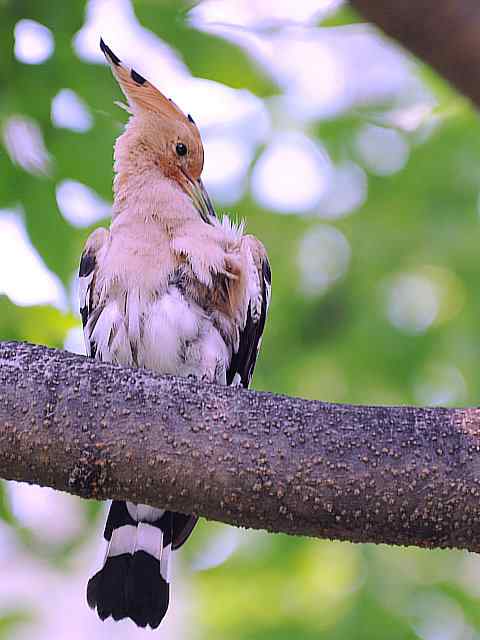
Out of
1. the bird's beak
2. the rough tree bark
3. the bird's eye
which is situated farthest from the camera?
the bird's eye

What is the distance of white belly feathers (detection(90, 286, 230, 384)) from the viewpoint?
363 cm

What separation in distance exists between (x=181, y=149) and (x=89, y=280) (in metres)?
0.88

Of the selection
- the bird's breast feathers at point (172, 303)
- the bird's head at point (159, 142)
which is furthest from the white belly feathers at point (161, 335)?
the bird's head at point (159, 142)

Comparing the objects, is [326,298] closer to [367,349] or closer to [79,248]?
[367,349]

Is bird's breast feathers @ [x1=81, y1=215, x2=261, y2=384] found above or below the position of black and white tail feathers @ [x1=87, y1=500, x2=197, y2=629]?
above

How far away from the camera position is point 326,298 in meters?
5.28

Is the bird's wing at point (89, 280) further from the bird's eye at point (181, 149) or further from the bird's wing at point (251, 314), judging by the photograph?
the bird's eye at point (181, 149)

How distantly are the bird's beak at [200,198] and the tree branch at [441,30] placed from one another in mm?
1114

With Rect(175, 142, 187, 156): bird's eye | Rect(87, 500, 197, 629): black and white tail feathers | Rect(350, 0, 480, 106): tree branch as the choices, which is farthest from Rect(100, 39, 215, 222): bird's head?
Rect(87, 500, 197, 629): black and white tail feathers

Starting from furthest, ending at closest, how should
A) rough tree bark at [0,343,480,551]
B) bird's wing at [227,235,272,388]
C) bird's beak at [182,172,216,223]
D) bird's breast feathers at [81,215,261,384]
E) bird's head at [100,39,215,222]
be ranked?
bird's head at [100,39,215,222] < bird's beak at [182,172,216,223] < bird's wing at [227,235,272,388] < bird's breast feathers at [81,215,261,384] < rough tree bark at [0,343,480,551]

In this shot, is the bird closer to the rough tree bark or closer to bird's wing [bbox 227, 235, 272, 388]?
bird's wing [bbox 227, 235, 272, 388]

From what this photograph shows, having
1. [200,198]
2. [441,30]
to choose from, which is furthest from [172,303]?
[441,30]

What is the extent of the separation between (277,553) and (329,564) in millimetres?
256

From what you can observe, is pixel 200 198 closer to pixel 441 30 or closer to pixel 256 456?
pixel 441 30
